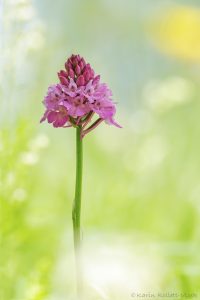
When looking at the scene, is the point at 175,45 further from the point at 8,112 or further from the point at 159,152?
the point at 8,112

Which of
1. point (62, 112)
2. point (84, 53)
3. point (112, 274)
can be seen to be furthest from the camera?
point (84, 53)

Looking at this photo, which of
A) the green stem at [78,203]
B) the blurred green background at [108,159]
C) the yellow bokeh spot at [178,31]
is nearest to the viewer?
the green stem at [78,203]

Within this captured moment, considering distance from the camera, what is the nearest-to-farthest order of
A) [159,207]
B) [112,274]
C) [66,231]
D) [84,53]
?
[112,274], [66,231], [159,207], [84,53]

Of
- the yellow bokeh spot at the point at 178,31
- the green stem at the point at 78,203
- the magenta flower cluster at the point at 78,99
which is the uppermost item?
the yellow bokeh spot at the point at 178,31

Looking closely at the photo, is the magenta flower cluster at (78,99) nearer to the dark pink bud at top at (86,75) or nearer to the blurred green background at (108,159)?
the dark pink bud at top at (86,75)

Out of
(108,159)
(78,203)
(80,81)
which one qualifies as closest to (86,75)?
(80,81)

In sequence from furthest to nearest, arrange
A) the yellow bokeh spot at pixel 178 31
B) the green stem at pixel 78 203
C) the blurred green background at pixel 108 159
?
the yellow bokeh spot at pixel 178 31 → the blurred green background at pixel 108 159 → the green stem at pixel 78 203

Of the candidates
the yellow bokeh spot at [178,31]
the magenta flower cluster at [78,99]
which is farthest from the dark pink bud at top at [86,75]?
the yellow bokeh spot at [178,31]

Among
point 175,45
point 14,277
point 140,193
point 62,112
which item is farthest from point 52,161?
point 62,112
